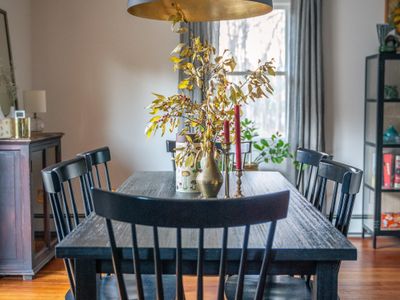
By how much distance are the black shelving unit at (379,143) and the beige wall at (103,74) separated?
1763mm

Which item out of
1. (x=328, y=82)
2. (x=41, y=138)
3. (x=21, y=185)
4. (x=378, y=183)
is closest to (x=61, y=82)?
(x=41, y=138)

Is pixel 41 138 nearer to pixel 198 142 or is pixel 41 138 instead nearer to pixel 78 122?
pixel 78 122

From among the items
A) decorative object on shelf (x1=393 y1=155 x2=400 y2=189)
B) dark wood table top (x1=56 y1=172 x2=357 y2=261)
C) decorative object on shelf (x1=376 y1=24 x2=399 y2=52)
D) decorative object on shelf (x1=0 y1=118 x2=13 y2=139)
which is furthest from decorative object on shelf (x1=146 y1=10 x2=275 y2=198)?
decorative object on shelf (x1=393 y1=155 x2=400 y2=189)

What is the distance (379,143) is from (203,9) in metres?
2.57

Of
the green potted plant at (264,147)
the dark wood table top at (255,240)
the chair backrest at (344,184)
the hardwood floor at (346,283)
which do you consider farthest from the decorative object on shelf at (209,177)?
the green potted plant at (264,147)

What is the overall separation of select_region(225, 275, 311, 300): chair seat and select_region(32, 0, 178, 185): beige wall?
2526mm

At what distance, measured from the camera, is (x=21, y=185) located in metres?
3.38

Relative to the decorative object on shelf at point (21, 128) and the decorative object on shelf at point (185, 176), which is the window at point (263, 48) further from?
the decorative object on shelf at point (185, 176)

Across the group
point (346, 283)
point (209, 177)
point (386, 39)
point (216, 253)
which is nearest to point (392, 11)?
point (386, 39)

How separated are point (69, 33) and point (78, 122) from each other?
81cm

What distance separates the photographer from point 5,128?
346cm

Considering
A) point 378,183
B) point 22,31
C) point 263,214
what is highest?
A: point 22,31

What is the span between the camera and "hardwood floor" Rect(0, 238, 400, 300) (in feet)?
10.5

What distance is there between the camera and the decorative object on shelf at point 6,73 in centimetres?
378
